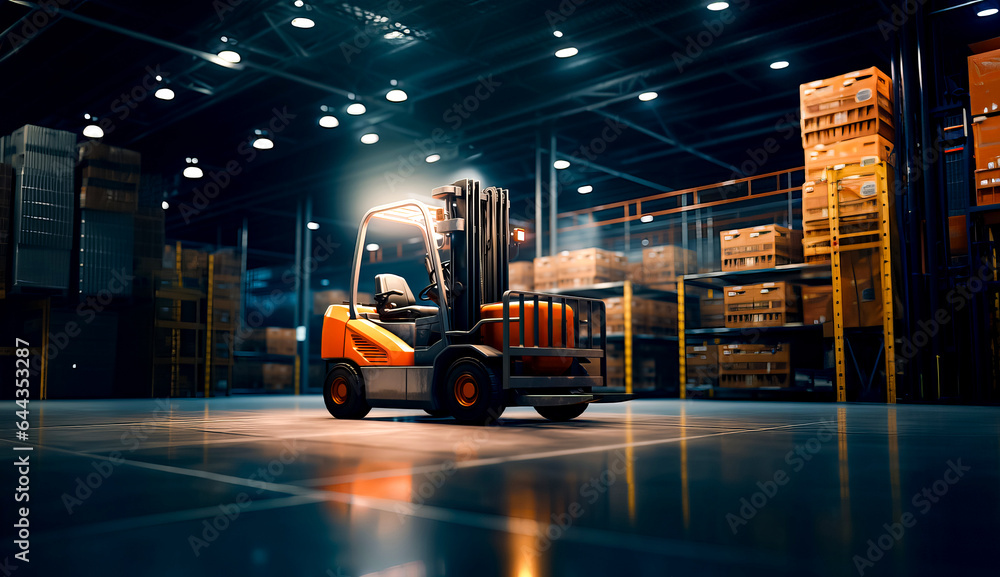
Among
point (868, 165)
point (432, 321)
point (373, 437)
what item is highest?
point (868, 165)

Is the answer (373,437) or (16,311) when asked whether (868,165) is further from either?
(16,311)

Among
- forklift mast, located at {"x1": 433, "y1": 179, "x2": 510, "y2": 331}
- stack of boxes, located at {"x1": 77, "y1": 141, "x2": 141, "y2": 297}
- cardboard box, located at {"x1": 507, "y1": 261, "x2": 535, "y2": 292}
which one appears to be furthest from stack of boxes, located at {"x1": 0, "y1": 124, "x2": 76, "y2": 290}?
forklift mast, located at {"x1": 433, "y1": 179, "x2": 510, "y2": 331}

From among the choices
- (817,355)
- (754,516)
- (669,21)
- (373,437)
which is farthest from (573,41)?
(754,516)

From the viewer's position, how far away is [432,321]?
746 cm

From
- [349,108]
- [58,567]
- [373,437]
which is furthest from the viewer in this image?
[349,108]

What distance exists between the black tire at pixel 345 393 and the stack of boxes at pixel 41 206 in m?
8.75

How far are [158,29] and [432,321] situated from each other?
8460 millimetres

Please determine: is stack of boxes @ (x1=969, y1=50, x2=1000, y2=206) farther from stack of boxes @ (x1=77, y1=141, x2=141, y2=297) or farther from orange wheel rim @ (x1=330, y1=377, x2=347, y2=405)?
stack of boxes @ (x1=77, y1=141, x2=141, y2=297)

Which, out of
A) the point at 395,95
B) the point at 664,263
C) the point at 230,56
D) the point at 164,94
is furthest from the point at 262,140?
the point at 664,263

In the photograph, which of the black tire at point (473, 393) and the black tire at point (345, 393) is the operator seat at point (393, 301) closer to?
the black tire at point (345, 393)

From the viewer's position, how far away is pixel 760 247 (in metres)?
12.4

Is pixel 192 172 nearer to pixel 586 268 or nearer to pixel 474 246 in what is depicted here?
pixel 586 268

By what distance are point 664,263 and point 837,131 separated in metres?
4.88

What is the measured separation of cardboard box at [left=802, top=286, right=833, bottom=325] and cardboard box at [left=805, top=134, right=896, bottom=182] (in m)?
1.73
